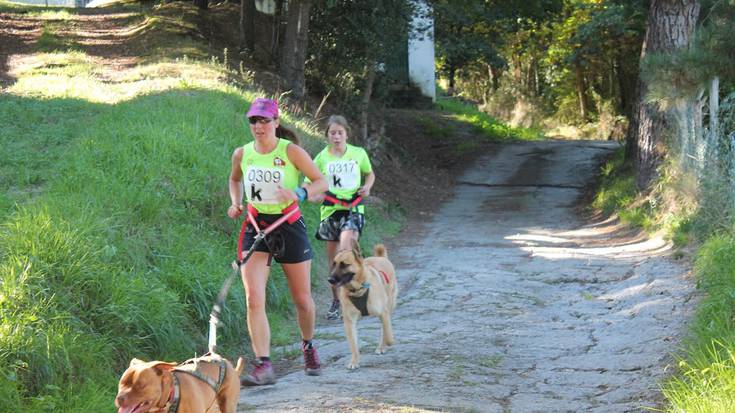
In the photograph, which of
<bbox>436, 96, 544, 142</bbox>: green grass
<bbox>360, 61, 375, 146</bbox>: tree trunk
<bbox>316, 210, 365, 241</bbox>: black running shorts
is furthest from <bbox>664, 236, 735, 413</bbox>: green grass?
<bbox>436, 96, 544, 142</bbox>: green grass

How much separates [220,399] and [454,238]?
10752 millimetres

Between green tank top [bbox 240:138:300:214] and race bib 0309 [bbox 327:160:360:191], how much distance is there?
2.52 metres

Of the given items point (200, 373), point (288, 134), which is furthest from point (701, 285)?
point (200, 373)

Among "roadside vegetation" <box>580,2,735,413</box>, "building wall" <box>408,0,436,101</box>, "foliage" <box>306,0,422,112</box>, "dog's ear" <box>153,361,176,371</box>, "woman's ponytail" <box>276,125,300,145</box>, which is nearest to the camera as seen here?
"dog's ear" <box>153,361,176,371</box>

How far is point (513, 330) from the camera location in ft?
28.3

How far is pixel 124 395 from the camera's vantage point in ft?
13.4

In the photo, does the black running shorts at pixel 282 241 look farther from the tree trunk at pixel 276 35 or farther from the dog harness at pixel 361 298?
the tree trunk at pixel 276 35

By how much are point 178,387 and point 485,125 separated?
3020 centimetres

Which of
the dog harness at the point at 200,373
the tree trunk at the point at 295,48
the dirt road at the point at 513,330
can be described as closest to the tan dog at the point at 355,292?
the dirt road at the point at 513,330

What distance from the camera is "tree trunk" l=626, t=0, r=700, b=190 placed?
1545 cm

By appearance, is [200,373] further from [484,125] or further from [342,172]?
[484,125]

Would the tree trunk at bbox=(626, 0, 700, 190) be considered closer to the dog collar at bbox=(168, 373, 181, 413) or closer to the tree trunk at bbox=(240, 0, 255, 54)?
the tree trunk at bbox=(240, 0, 255, 54)

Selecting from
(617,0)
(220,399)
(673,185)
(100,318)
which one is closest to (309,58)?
(617,0)

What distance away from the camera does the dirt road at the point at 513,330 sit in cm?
639
